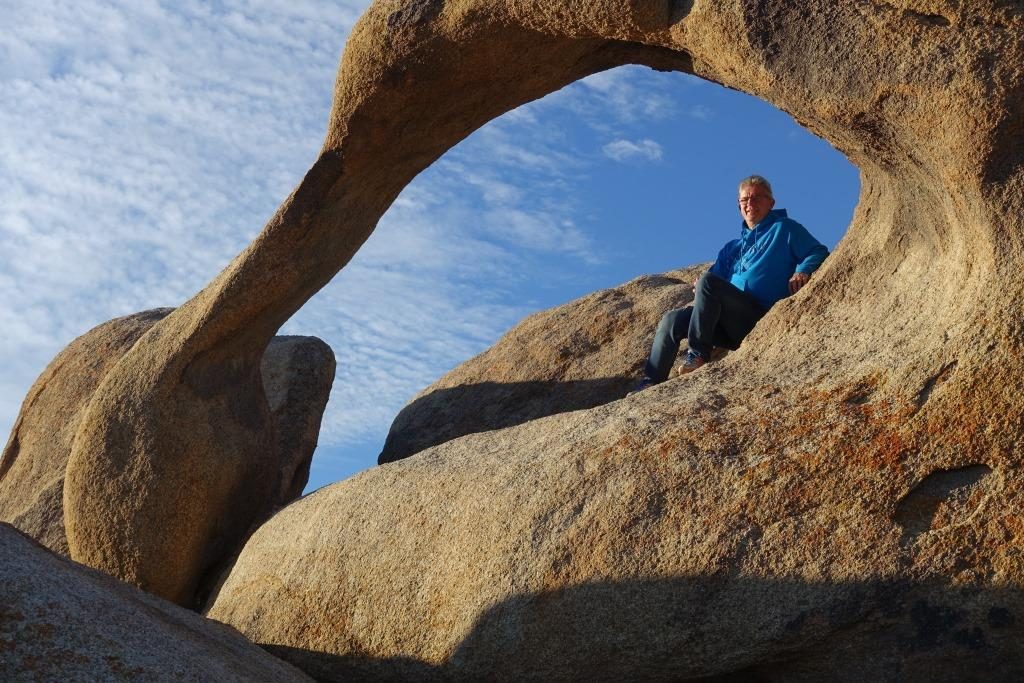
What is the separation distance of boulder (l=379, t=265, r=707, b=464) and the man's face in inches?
61.2

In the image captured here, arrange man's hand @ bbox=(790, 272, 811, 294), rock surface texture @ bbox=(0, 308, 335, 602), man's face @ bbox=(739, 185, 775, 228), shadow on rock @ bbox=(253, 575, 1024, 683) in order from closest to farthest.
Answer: shadow on rock @ bbox=(253, 575, 1024, 683) → man's hand @ bbox=(790, 272, 811, 294) → man's face @ bbox=(739, 185, 775, 228) → rock surface texture @ bbox=(0, 308, 335, 602)

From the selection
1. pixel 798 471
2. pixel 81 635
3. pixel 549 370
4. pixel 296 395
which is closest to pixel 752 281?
pixel 798 471

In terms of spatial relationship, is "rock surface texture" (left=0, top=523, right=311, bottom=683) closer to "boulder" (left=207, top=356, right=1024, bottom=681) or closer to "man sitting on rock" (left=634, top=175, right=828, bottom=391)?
"boulder" (left=207, top=356, right=1024, bottom=681)

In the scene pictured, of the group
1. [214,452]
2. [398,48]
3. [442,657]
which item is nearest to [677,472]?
[442,657]

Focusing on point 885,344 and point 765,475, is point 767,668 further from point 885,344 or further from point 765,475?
point 885,344

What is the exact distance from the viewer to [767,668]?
15.9ft

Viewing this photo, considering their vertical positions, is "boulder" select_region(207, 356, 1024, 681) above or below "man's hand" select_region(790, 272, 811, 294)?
below

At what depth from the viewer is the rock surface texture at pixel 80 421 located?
792 centimetres

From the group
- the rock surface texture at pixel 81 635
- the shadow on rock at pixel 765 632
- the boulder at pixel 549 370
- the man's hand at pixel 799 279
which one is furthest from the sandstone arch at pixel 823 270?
the boulder at pixel 549 370

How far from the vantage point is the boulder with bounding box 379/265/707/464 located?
8008 mm

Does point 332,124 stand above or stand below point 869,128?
above

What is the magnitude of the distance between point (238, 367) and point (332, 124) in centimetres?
166

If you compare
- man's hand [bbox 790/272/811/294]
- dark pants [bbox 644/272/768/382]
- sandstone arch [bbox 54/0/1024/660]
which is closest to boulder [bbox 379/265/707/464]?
dark pants [bbox 644/272/768/382]

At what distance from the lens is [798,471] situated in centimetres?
483
